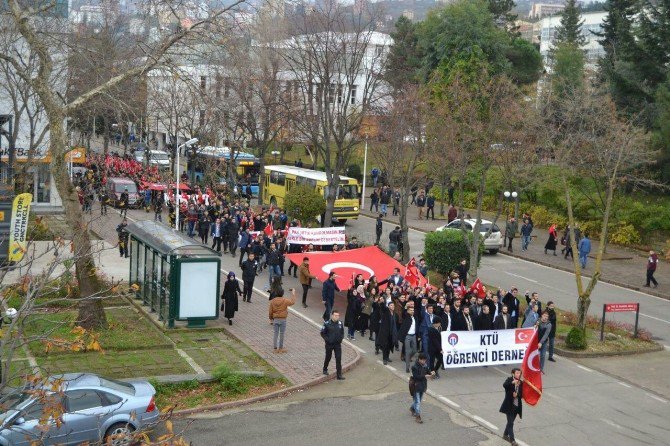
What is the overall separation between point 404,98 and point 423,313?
938 inches

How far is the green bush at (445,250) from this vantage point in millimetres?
30453

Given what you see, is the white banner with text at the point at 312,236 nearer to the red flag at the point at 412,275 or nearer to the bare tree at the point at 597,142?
the red flag at the point at 412,275

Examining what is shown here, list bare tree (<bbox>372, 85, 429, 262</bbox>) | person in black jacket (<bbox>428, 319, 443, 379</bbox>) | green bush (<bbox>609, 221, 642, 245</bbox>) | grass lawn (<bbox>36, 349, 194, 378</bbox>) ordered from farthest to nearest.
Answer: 1. green bush (<bbox>609, 221, 642, 245</bbox>)
2. bare tree (<bbox>372, 85, 429, 262</bbox>)
3. person in black jacket (<bbox>428, 319, 443, 379</bbox>)
4. grass lawn (<bbox>36, 349, 194, 378</bbox>)

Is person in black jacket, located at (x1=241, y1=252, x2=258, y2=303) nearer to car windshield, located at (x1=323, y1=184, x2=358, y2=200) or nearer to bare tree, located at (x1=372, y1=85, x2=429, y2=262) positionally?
bare tree, located at (x1=372, y1=85, x2=429, y2=262)

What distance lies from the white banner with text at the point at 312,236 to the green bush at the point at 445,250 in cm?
346

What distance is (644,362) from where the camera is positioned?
22234 millimetres

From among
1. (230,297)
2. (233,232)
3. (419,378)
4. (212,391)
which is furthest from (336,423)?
(233,232)

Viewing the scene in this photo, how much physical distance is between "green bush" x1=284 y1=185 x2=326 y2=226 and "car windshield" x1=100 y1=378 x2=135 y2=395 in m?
24.1

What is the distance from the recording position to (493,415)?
16.6 m

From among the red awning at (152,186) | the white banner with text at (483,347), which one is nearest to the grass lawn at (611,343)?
the white banner with text at (483,347)

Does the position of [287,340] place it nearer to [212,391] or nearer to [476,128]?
[212,391]

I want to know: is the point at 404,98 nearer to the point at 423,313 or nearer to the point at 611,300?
the point at 611,300

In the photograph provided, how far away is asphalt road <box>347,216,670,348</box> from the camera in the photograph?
1091 inches

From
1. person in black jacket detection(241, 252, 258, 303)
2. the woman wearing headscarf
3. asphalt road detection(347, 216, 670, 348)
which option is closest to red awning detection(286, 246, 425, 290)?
person in black jacket detection(241, 252, 258, 303)
